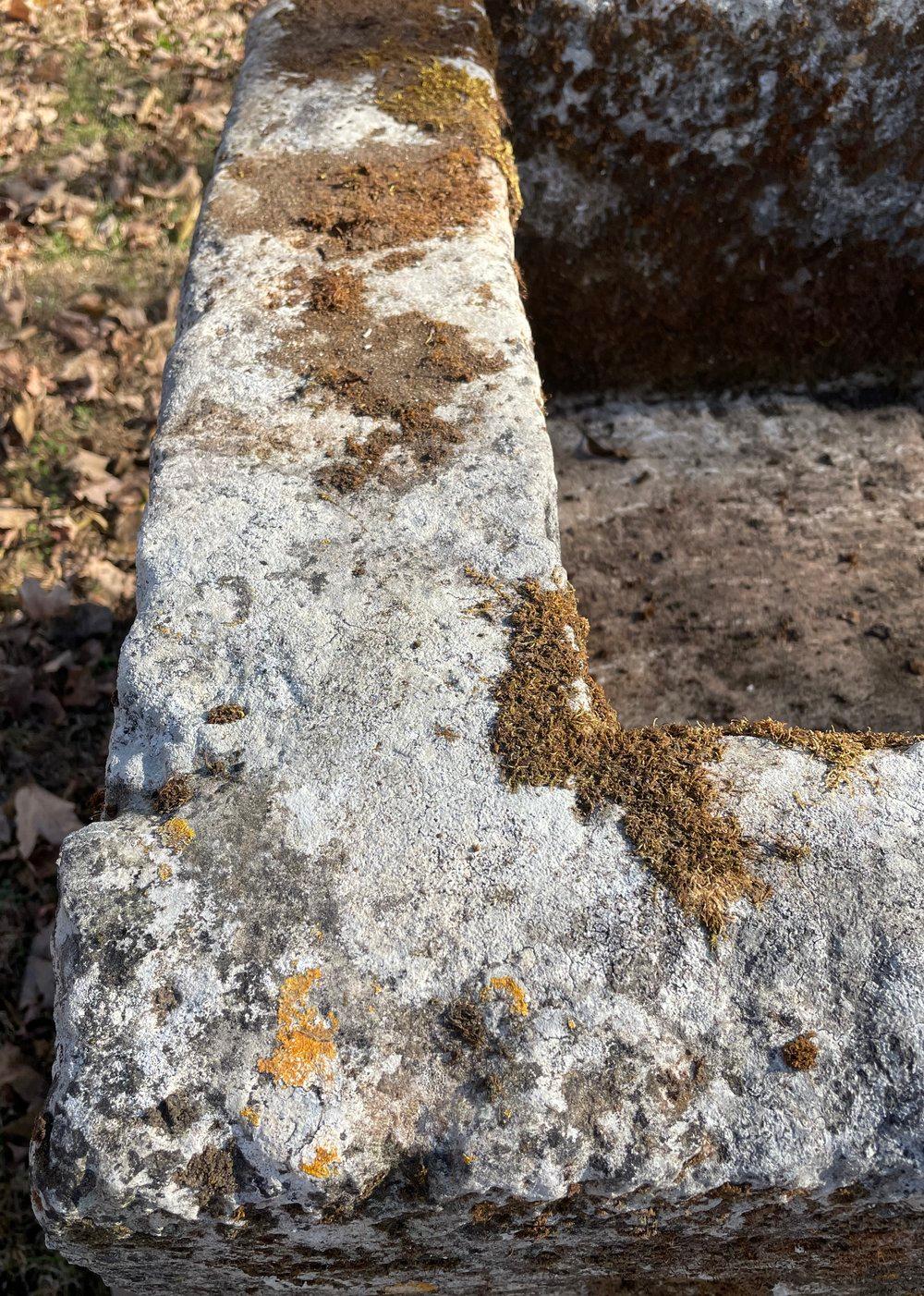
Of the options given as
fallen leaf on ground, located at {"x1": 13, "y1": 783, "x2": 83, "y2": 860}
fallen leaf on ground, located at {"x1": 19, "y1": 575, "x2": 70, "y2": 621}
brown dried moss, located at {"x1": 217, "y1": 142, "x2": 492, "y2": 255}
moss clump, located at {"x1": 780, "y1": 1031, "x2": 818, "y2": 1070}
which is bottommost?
fallen leaf on ground, located at {"x1": 13, "y1": 783, "x2": 83, "y2": 860}

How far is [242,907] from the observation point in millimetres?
1146

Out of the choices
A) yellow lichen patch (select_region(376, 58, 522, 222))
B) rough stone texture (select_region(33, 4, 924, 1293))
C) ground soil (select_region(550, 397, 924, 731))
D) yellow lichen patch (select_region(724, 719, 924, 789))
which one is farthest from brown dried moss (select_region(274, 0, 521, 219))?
yellow lichen patch (select_region(724, 719, 924, 789))

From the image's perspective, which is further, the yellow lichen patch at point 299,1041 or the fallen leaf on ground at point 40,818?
the fallen leaf on ground at point 40,818

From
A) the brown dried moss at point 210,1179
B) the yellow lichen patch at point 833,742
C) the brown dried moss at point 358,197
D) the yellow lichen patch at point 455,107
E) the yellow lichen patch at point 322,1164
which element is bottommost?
the brown dried moss at point 210,1179

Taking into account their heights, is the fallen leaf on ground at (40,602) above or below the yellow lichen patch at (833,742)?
below

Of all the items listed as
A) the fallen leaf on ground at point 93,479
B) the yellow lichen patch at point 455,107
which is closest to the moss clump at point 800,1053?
the yellow lichen patch at point 455,107

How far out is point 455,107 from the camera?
6.87 ft

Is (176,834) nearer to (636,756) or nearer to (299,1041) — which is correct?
(299,1041)

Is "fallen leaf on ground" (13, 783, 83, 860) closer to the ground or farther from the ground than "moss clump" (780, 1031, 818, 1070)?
closer to the ground

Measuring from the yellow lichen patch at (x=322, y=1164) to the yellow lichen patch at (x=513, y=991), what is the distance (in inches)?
8.7

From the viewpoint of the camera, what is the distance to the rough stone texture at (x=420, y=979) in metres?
1.04

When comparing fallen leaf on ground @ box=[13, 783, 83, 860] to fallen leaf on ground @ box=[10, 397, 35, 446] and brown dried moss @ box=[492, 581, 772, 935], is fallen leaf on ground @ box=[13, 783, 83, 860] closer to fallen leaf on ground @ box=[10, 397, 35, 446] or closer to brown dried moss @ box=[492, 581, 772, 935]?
fallen leaf on ground @ box=[10, 397, 35, 446]

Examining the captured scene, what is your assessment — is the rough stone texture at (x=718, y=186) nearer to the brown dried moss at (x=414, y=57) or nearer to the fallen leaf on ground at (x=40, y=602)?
the brown dried moss at (x=414, y=57)

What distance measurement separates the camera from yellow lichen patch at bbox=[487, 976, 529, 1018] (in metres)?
1.08
